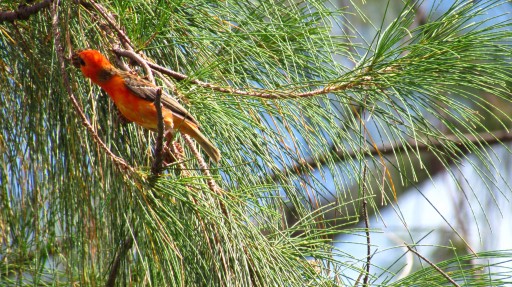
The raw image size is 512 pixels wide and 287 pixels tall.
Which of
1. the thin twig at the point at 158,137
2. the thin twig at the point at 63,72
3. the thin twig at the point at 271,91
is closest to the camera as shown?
the thin twig at the point at 158,137

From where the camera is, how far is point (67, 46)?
1641mm

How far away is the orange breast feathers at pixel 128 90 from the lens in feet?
5.10

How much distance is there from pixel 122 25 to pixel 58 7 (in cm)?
16

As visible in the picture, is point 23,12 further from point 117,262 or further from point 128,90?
point 117,262

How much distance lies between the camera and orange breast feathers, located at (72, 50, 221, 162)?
1554 mm

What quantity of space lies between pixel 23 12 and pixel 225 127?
563 millimetres

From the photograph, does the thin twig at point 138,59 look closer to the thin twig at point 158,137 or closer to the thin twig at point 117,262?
the thin twig at point 158,137

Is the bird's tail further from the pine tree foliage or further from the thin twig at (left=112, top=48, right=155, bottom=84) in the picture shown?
the thin twig at (left=112, top=48, right=155, bottom=84)

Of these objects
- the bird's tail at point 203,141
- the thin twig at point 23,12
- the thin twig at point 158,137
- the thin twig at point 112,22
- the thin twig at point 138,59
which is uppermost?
the thin twig at point 23,12

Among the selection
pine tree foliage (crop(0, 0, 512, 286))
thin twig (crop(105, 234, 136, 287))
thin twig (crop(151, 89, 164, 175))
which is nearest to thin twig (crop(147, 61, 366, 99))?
pine tree foliage (crop(0, 0, 512, 286))

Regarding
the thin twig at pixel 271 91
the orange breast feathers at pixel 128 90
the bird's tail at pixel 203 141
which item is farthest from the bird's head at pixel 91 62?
the bird's tail at pixel 203 141

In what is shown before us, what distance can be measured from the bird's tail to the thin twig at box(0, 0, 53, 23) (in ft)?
1.38

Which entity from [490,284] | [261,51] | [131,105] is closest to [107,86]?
[131,105]

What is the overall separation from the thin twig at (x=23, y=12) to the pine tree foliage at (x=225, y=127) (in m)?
0.02
